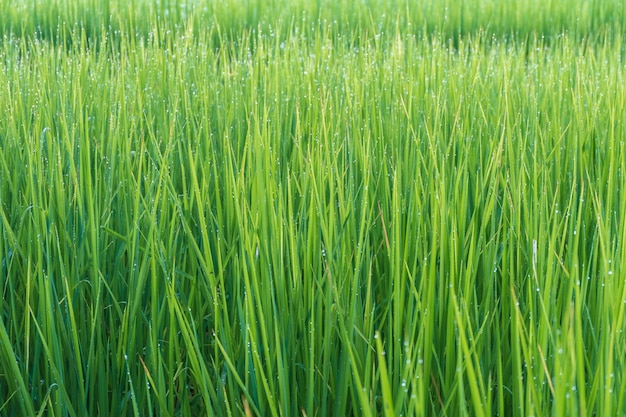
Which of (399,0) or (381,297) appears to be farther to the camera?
(399,0)

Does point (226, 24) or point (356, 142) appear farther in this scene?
point (226, 24)

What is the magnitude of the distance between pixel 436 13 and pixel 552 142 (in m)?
2.44

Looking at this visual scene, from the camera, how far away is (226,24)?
3.87m

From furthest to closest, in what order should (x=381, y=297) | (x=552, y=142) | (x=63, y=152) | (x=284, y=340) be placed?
1. (x=552, y=142)
2. (x=63, y=152)
3. (x=381, y=297)
4. (x=284, y=340)

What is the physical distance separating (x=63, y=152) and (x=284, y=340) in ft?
2.49

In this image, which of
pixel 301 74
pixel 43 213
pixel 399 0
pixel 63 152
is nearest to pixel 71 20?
pixel 399 0

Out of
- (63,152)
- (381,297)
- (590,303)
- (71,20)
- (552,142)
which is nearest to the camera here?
(590,303)

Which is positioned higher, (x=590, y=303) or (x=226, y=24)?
(x=226, y=24)

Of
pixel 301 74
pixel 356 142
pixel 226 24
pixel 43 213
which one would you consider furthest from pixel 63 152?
pixel 226 24

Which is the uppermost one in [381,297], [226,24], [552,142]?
[226,24]

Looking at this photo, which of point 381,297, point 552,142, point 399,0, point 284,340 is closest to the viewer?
point 284,340

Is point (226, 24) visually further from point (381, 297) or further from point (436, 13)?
point (381, 297)

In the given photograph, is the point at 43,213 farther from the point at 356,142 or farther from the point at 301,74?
the point at 301,74

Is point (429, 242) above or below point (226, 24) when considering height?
below
